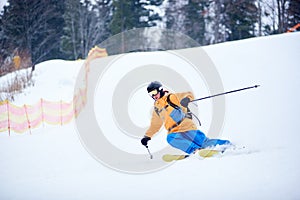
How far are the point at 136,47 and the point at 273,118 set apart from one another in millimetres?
19163

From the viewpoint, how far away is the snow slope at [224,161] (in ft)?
12.1

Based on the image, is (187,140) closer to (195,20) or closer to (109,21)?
(195,20)

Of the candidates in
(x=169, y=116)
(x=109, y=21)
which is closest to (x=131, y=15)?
(x=109, y=21)

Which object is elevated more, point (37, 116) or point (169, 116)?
point (169, 116)

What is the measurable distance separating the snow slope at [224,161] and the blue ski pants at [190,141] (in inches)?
Answer: 15.8

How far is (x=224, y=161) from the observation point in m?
4.50

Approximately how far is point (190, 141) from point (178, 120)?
1.42 ft

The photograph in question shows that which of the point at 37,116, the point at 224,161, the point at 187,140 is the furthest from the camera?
the point at 37,116

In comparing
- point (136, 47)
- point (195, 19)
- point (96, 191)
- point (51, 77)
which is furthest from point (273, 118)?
point (195, 19)

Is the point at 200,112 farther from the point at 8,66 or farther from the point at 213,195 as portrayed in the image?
the point at 8,66

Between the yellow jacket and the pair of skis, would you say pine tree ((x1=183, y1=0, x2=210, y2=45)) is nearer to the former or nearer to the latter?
the yellow jacket

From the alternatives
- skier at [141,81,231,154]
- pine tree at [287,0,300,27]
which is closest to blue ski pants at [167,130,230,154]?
skier at [141,81,231,154]

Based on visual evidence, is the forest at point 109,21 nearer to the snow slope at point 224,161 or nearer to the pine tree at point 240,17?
the pine tree at point 240,17

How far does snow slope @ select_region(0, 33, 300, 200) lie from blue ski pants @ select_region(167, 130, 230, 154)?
1.31 ft
